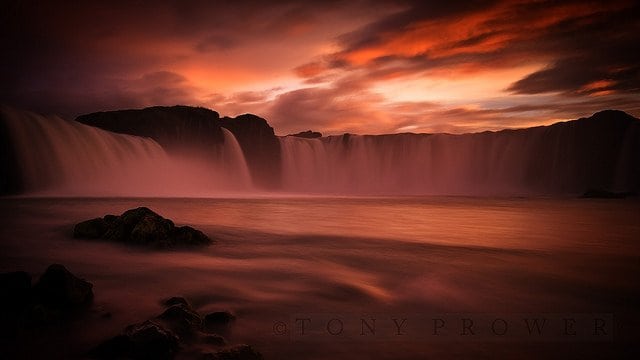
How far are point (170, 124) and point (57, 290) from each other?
1763 inches

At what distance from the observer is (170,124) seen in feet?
144

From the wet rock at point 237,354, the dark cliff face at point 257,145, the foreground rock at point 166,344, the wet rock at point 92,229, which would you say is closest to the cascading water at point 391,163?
the dark cliff face at point 257,145

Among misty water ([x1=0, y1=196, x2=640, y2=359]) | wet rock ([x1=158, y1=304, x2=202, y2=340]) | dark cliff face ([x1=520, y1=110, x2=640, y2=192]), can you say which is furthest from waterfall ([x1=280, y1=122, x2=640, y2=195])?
wet rock ([x1=158, y1=304, x2=202, y2=340])

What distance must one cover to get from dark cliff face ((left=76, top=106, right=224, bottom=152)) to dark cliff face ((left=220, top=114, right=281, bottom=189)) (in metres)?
4.52

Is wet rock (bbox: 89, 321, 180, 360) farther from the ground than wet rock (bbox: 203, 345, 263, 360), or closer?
farther from the ground

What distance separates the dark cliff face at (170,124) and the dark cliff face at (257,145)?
14.8 ft

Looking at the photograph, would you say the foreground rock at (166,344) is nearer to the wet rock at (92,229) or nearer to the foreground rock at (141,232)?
the foreground rock at (141,232)

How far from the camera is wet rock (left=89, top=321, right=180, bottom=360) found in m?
2.31

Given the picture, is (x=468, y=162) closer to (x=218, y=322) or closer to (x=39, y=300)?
(x=218, y=322)

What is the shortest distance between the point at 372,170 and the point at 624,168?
36029mm

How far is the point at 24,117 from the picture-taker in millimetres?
24516

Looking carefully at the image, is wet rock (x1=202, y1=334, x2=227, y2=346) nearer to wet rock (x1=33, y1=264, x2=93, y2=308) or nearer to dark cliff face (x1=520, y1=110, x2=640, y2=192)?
wet rock (x1=33, y1=264, x2=93, y2=308)

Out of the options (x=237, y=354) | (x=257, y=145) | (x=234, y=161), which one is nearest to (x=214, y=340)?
(x=237, y=354)

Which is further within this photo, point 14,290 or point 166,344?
point 14,290
